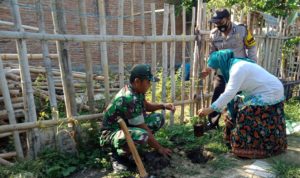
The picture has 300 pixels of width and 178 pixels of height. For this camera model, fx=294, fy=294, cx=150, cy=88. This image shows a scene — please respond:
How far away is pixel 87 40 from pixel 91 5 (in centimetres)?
686

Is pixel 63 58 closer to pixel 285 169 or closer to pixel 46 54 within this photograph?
pixel 46 54

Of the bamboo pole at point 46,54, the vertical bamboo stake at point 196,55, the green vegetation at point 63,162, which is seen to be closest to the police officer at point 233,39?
the vertical bamboo stake at point 196,55

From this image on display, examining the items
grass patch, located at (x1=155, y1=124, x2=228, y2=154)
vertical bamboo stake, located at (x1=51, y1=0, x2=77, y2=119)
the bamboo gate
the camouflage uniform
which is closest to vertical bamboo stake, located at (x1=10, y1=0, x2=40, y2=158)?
the bamboo gate

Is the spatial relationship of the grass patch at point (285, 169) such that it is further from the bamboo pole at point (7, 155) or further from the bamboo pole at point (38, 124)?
the bamboo pole at point (7, 155)

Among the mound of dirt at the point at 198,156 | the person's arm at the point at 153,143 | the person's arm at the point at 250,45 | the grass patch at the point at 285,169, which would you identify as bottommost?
the mound of dirt at the point at 198,156

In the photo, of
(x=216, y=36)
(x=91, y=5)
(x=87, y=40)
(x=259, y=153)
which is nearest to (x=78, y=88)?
(x=87, y=40)

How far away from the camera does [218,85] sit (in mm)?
4535

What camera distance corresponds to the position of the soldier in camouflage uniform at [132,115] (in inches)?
124

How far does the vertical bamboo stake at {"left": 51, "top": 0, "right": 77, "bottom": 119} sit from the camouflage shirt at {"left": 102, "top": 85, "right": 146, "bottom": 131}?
54cm

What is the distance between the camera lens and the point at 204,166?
11.5 feet

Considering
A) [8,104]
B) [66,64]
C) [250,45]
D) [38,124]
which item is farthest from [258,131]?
[8,104]

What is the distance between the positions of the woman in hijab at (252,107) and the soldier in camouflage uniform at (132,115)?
2.24 feet

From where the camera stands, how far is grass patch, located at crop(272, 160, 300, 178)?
3.18 metres

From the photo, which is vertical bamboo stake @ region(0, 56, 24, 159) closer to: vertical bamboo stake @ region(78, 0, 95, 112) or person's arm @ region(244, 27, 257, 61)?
vertical bamboo stake @ region(78, 0, 95, 112)
